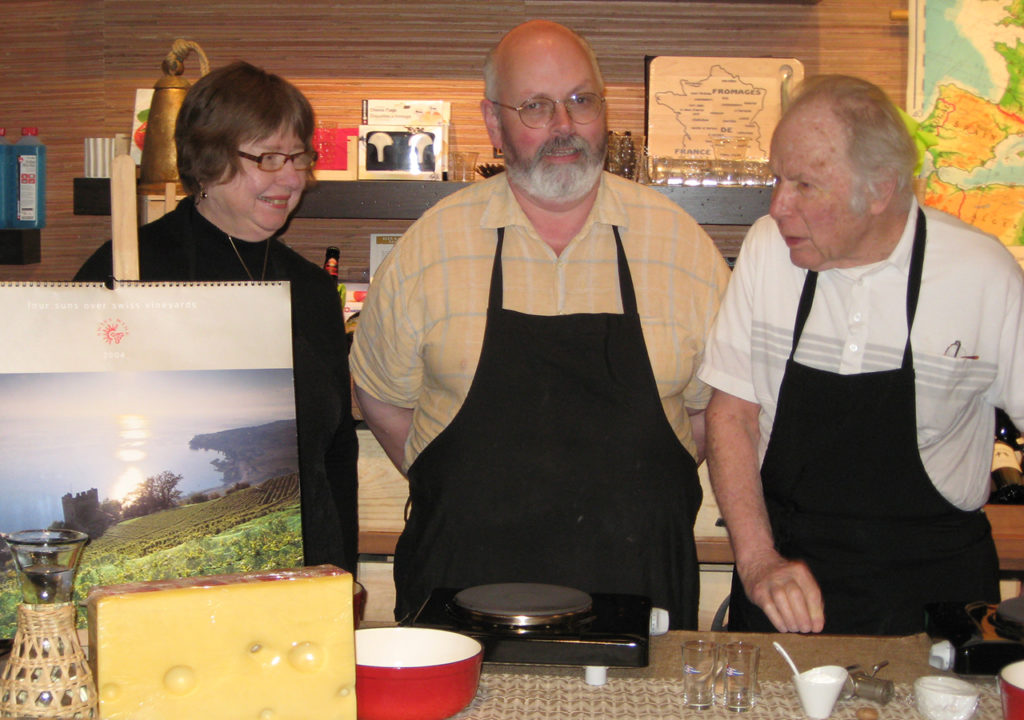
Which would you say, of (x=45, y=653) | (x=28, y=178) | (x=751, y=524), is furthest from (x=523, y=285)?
(x=28, y=178)

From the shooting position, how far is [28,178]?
295cm

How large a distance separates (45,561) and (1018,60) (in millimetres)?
2818

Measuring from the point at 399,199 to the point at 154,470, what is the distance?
4.91 feet

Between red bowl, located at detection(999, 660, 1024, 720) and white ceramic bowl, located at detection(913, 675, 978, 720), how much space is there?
3cm

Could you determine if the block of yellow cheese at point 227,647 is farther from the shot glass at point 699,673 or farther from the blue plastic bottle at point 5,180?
the blue plastic bottle at point 5,180

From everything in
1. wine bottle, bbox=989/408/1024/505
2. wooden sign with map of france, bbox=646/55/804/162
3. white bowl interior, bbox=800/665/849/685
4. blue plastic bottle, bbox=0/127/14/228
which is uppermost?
wooden sign with map of france, bbox=646/55/804/162

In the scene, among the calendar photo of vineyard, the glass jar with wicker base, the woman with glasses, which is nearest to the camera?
the glass jar with wicker base

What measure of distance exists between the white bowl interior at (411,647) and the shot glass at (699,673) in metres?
0.22

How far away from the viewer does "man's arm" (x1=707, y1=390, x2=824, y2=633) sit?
1310 millimetres

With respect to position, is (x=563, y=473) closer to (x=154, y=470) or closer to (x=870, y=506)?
(x=870, y=506)

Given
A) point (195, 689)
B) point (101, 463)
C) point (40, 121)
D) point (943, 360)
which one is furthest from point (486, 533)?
point (40, 121)

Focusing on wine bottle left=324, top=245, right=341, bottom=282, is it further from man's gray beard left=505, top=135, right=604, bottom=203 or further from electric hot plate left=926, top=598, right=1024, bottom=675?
electric hot plate left=926, top=598, right=1024, bottom=675

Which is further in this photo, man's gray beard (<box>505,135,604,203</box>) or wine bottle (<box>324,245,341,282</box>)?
wine bottle (<box>324,245,341,282</box>)

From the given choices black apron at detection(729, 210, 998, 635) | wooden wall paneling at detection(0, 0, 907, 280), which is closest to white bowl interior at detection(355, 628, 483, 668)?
black apron at detection(729, 210, 998, 635)
